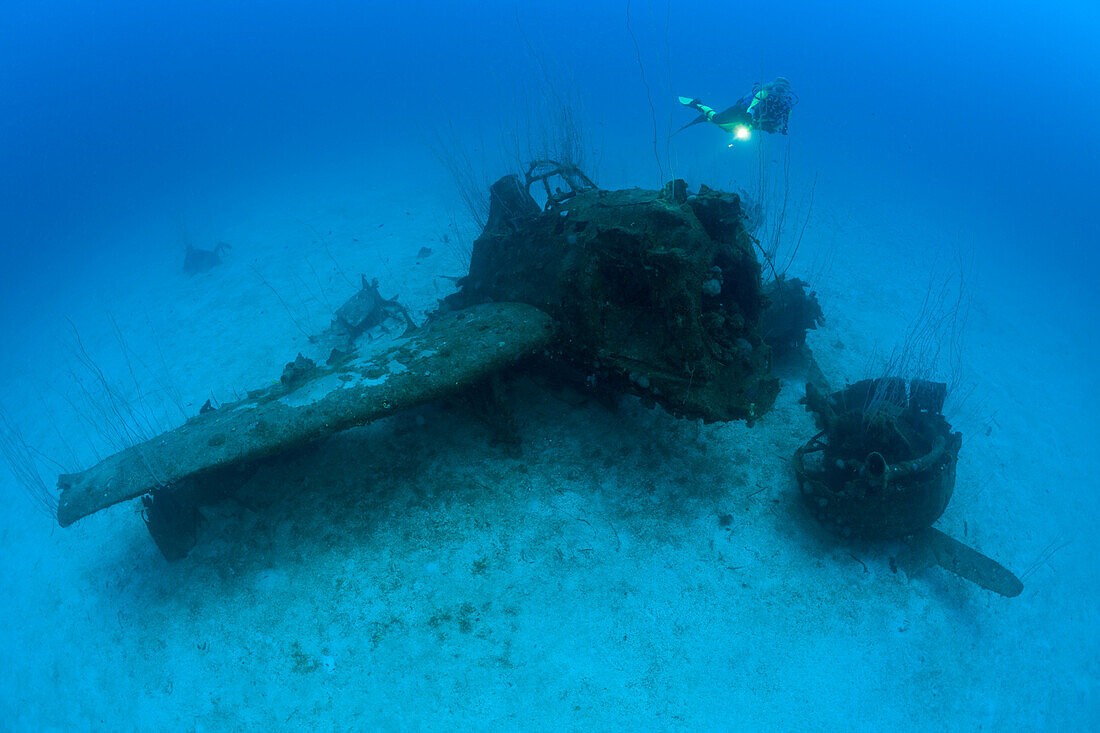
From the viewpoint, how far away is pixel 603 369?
4.71 meters

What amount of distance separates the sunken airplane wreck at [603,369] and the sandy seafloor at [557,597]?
48 cm

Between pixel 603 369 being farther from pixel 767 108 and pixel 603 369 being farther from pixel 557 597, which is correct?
pixel 767 108

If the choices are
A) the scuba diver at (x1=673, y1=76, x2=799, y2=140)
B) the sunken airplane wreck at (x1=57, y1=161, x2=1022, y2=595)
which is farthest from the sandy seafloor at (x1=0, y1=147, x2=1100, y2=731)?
the scuba diver at (x1=673, y1=76, x2=799, y2=140)

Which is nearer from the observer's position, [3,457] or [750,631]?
[750,631]

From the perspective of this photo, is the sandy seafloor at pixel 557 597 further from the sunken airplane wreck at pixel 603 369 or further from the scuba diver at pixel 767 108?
the scuba diver at pixel 767 108

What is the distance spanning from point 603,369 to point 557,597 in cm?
221

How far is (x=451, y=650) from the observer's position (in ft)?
13.2

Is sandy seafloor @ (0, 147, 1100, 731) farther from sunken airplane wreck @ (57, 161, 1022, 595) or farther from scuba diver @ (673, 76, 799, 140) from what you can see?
scuba diver @ (673, 76, 799, 140)

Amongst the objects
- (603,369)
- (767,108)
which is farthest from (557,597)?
(767,108)

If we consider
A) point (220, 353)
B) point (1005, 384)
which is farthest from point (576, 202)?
point (1005, 384)

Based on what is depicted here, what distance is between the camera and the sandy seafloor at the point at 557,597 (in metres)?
3.88

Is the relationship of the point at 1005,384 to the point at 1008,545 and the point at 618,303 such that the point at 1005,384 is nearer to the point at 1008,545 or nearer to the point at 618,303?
the point at 1008,545

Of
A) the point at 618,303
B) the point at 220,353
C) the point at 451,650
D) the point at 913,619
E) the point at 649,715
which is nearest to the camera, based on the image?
the point at 649,715

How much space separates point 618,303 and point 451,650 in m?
3.57
